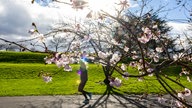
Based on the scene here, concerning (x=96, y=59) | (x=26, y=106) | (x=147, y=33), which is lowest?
(x=26, y=106)

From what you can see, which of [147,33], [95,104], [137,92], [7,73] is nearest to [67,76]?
[7,73]

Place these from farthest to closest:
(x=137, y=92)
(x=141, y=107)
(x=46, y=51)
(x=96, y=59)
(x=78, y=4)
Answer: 1. (x=137, y=92)
2. (x=141, y=107)
3. (x=46, y=51)
4. (x=96, y=59)
5. (x=78, y=4)

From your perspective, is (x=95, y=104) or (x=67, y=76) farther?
(x=67, y=76)

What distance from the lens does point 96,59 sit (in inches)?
122

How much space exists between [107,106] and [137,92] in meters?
5.88

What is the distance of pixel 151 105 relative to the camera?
12727mm

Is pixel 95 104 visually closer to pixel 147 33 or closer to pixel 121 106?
pixel 121 106

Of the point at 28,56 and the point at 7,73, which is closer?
the point at 7,73

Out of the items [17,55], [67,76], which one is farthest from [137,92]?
[17,55]

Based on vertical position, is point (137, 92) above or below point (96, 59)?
below

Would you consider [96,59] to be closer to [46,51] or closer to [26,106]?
[46,51]

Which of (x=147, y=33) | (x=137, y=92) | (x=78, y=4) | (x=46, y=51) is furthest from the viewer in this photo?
(x=137, y=92)

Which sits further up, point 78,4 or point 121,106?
point 78,4

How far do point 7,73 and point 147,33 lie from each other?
28082 millimetres
